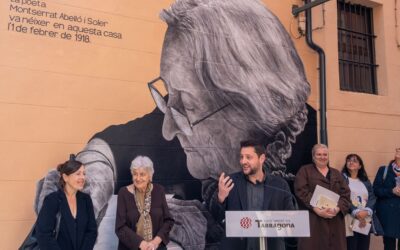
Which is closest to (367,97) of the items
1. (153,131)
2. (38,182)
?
(153,131)

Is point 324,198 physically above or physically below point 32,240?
above

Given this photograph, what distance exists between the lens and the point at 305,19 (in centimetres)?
636

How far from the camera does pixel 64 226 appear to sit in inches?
148

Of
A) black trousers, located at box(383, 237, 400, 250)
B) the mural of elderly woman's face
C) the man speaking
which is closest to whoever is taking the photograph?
the man speaking

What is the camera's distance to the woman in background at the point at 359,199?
550 cm

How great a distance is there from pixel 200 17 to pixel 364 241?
357 centimetres

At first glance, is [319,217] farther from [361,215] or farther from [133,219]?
[133,219]

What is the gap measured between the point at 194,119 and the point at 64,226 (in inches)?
83.3

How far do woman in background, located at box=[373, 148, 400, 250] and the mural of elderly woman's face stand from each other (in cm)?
208

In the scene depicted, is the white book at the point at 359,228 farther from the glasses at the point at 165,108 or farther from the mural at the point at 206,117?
the glasses at the point at 165,108

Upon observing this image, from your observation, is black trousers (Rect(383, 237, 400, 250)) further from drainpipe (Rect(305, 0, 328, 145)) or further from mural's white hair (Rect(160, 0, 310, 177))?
mural's white hair (Rect(160, 0, 310, 177))

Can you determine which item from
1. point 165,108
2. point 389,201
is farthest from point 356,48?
point 165,108

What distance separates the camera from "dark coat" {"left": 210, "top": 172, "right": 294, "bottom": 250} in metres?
3.79

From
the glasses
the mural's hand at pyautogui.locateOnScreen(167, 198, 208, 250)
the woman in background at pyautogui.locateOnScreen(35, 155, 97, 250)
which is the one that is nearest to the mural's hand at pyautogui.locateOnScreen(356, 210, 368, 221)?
the mural's hand at pyautogui.locateOnScreen(167, 198, 208, 250)
